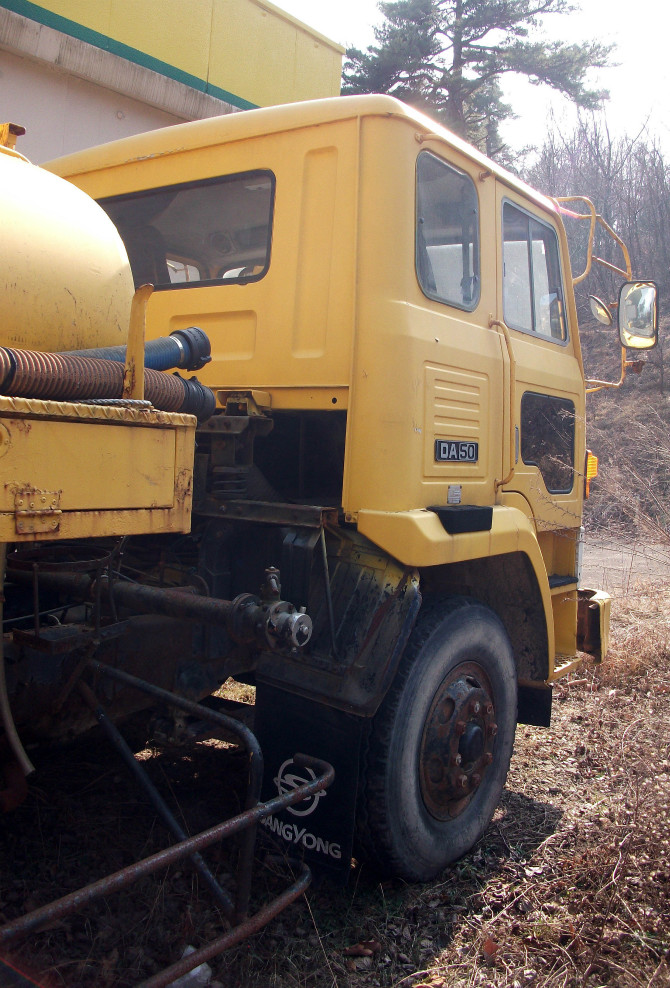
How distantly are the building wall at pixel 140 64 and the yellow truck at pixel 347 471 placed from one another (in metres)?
2.74

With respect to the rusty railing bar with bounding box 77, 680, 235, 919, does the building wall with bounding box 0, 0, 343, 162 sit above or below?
above

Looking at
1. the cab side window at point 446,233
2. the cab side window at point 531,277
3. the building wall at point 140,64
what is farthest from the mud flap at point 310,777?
the building wall at point 140,64

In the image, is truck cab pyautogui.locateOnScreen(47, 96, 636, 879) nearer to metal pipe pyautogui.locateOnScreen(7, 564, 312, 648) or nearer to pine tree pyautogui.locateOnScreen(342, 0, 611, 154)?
metal pipe pyautogui.locateOnScreen(7, 564, 312, 648)

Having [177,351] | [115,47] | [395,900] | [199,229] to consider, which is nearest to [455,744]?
[395,900]

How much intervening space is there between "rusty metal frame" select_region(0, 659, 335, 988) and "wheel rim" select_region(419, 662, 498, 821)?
1.62 feet

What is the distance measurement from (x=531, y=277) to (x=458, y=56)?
14162 millimetres

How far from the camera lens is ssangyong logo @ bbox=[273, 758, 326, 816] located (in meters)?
→ 2.55

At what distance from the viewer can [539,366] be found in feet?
11.7

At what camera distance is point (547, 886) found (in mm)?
2736

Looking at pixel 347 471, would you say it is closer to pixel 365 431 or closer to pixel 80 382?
pixel 365 431

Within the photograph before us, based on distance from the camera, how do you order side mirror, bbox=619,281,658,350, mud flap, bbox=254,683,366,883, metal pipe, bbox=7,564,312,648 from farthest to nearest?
side mirror, bbox=619,281,658,350
mud flap, bbox=254,683,366,883
metal pipe, bbox=7,564,312,648

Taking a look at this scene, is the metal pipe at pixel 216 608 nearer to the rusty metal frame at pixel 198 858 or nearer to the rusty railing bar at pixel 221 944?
the rusty metal frame at pixel 198 858

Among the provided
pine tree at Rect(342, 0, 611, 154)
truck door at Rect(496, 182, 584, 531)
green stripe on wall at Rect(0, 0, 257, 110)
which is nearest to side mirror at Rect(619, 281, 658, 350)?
truck door at Rect(496, 182, 584, 531)

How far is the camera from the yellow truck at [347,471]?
2512 millimetres
